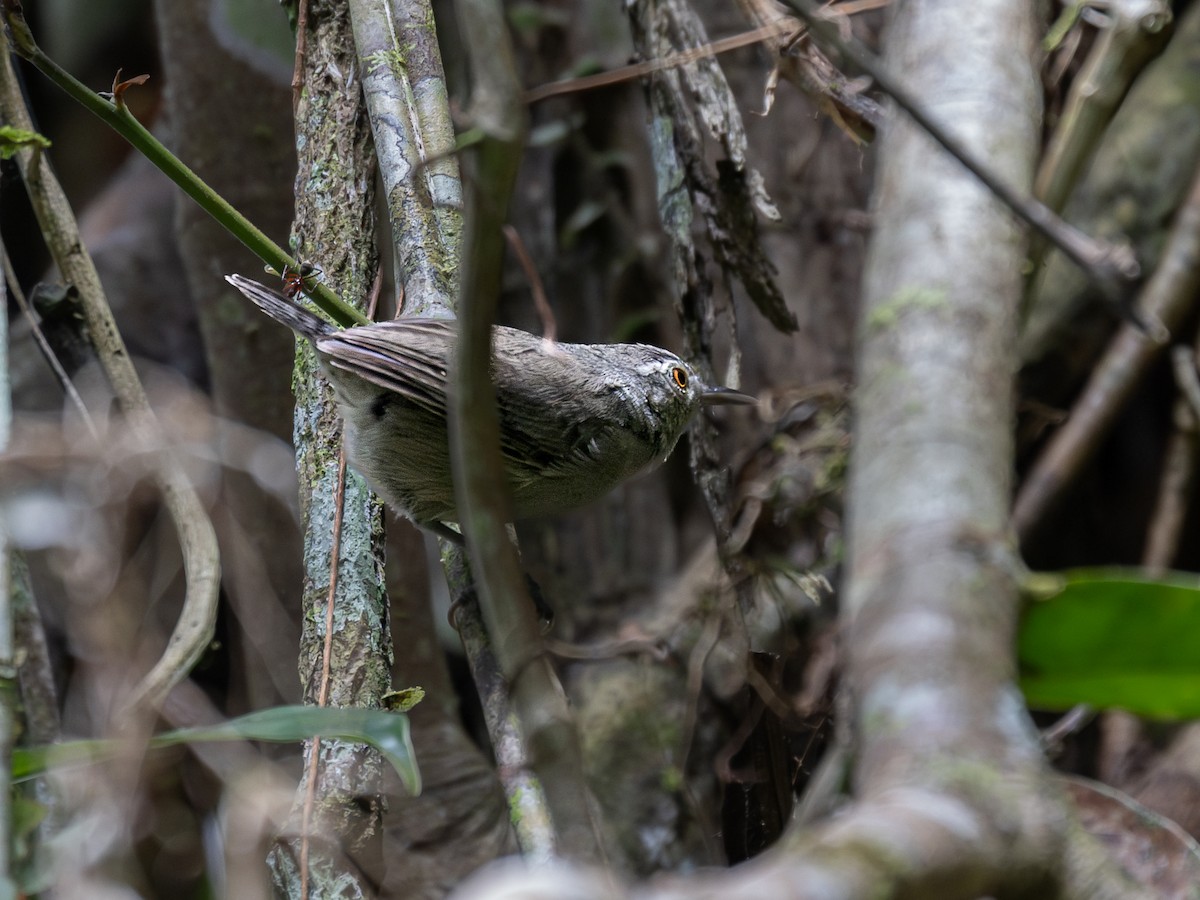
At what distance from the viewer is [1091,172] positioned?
18.6ft

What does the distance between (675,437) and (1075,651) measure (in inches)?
108

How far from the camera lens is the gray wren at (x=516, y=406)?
11.1ft

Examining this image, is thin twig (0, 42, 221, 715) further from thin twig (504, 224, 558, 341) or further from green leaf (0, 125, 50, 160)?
thin twig (504, 224, 558, 341)

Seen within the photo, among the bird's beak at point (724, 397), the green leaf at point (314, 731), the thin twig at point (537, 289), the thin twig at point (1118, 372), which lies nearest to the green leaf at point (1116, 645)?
the green leaf at point (314, 731)

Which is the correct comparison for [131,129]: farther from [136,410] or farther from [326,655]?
[136,410]

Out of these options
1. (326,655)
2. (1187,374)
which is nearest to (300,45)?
(326,655)

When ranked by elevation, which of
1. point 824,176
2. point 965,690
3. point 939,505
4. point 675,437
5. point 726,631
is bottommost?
point 726,631

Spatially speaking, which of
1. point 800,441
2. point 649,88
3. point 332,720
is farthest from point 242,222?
point 800,441

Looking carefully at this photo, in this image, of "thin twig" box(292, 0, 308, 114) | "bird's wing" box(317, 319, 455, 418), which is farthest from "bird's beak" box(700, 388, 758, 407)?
"thin twig" box(292, 0, 308, 114)

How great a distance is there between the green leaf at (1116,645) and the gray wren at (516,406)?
2.08 metres

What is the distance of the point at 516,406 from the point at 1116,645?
2437 millimetres

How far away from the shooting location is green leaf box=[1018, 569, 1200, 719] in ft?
4.84

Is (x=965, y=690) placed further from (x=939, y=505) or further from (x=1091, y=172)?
(x=1091, y=172)

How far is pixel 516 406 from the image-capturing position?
12.2ft
